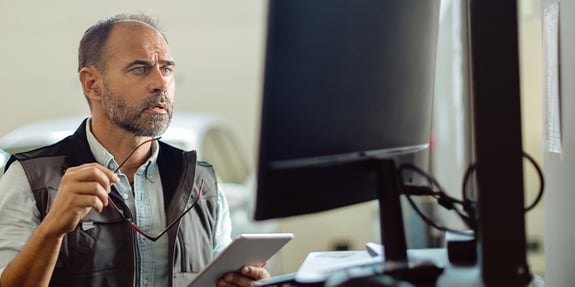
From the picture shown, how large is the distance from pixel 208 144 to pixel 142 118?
7.23 ft

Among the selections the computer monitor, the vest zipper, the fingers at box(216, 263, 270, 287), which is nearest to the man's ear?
the vest zipper

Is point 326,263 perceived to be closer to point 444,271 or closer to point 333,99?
point 444,271

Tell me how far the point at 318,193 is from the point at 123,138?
93cm

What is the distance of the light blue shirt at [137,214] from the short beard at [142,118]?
0.07 m

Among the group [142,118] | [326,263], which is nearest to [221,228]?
[142,118]

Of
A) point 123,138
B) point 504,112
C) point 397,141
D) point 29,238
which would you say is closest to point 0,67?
point 123,138

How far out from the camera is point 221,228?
1884 millimetres

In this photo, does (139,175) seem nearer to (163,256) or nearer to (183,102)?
(163,256)

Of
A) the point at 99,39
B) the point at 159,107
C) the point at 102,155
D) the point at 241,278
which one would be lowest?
the point at 241,278

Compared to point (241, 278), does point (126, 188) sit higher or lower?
higher

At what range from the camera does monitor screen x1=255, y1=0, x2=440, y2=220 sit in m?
0.87

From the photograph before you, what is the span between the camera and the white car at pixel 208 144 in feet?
10.4

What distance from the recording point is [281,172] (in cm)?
89

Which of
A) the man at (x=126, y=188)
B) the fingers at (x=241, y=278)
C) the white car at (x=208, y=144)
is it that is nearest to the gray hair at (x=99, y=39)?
the man at (x=126, y=188)
